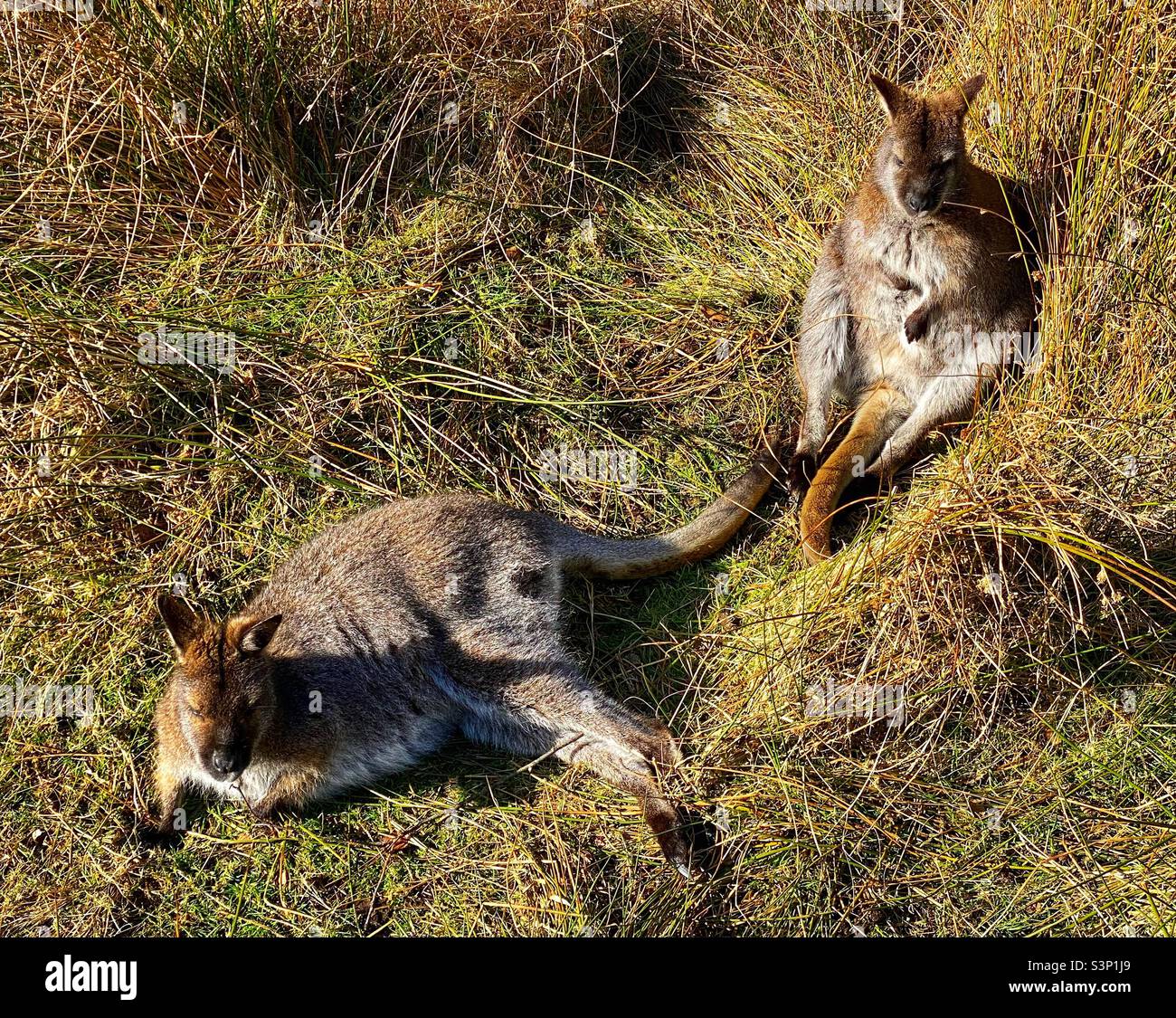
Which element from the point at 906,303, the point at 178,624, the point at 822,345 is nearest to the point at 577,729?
the point at 178,624

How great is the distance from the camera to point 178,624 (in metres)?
4.22

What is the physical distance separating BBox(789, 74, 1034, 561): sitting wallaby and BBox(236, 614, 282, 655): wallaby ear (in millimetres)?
2128

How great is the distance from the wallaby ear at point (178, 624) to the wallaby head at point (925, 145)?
3243mm

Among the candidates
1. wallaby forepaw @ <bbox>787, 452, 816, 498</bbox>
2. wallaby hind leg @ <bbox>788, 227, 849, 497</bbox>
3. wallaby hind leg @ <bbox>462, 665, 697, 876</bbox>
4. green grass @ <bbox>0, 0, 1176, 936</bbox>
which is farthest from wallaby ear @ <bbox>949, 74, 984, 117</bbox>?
wallaby hind leg @ <bbox>462, 665, 697, 876</bbox>

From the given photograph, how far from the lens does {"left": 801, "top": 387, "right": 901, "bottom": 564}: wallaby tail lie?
15.8 ft

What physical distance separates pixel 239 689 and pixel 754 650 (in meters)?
1.95

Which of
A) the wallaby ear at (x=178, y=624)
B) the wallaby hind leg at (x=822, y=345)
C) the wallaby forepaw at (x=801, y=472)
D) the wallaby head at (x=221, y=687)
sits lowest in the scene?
the wallaby head at (x=221, y=687)

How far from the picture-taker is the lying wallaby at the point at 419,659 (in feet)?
14.4

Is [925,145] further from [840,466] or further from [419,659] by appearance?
[419,659]

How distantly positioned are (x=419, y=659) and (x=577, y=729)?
27.1 inches

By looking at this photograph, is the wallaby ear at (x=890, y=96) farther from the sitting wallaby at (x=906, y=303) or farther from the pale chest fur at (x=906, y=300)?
the pale chest fur at (x=906, y=300)

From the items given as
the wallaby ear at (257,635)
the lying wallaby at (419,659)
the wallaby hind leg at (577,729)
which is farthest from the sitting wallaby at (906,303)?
the wallaby ear at (257,635)

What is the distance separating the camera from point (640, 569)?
4926 mm

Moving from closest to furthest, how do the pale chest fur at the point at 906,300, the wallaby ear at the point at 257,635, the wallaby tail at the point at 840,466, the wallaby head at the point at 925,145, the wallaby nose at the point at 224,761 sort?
the wallaby nose at the point at 224,761
the wallaby ear at the point at 257,635
the wallaby head at the point at 925,145
the wallaby tail at the point at 840,466
the pale chest fur at the point at 906,300
